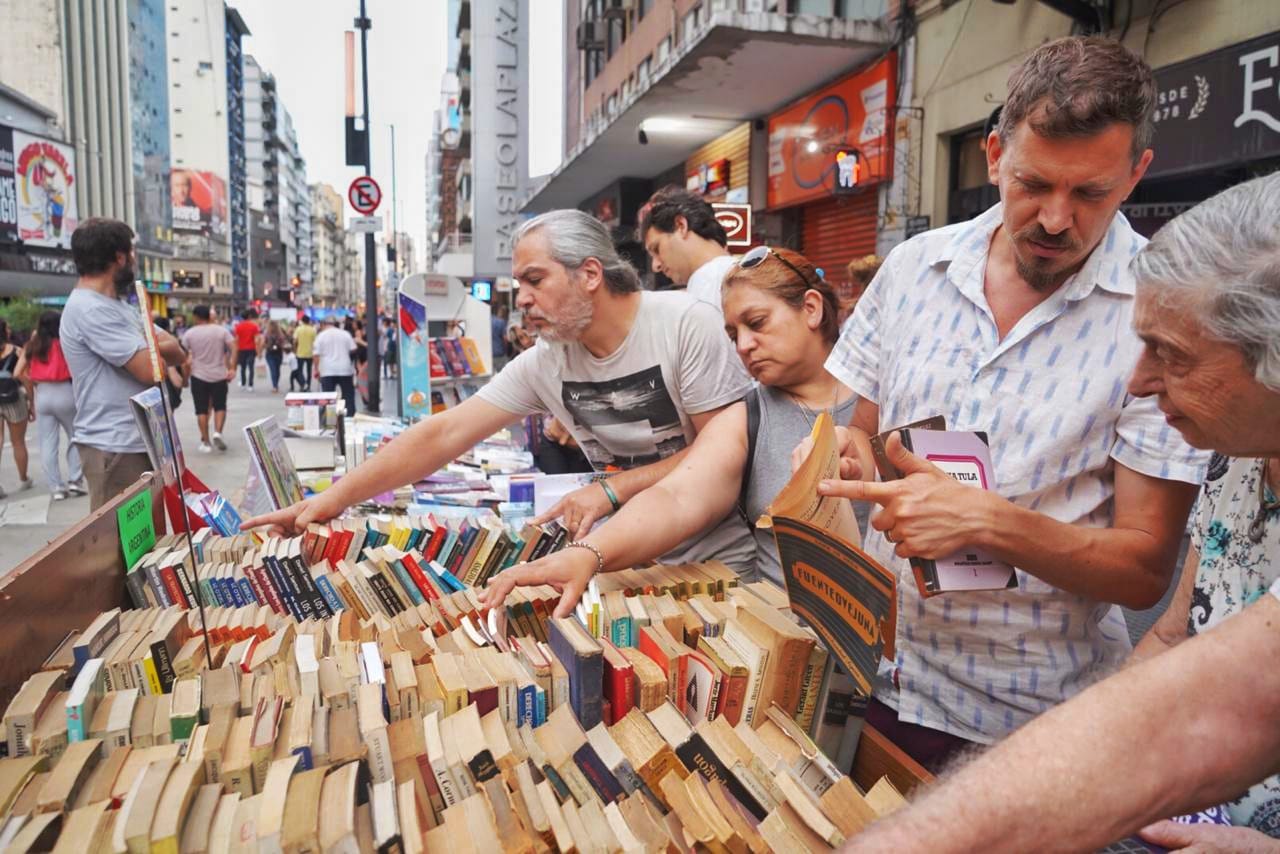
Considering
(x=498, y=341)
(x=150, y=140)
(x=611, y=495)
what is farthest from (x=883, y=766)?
(x=150, y=140)

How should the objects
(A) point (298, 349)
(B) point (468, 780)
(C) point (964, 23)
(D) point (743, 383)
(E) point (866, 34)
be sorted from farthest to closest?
(A) point (298, 349) < (E) point (866, 34) < (C) point (964, 23) < (D) point (743, 383) < (B) point (468, 780)

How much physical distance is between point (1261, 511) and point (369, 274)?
12.0 meters

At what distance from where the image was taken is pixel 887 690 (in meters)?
1.69

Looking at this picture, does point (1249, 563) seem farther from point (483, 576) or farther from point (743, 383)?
point (483, 576)

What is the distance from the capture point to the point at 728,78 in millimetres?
9898

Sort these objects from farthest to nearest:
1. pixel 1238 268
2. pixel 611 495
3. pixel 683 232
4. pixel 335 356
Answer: pixel 335 356 < pixel 683 232 < pixel 611 495 < pixel 1238 268

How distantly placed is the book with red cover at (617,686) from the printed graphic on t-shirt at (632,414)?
3.93 ft

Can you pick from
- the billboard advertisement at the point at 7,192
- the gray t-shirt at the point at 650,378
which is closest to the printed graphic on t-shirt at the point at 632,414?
the gray t-shirt at the point at 650,378

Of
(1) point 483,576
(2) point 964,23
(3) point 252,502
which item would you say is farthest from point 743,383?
(2) point 964,23

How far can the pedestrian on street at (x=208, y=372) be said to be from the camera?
34.0ft

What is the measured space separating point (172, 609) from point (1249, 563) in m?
2.16

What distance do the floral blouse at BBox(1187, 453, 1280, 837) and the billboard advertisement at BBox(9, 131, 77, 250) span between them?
120 feet

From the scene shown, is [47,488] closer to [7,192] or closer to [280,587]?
[280,587]

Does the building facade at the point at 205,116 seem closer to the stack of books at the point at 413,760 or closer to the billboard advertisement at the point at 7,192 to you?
the billboard advertisement at the point at 7,192
